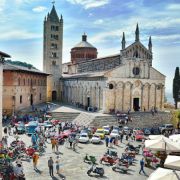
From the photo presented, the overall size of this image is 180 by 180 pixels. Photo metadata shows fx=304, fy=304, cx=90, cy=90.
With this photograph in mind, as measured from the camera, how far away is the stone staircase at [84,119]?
131 feet

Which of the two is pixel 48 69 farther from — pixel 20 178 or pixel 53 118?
pixel 20 178

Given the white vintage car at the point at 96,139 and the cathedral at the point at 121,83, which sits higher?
the cathedral at the point at 121,83

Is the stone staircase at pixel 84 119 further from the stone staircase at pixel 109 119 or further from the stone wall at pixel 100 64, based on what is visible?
the stone wall at pixel 100 64

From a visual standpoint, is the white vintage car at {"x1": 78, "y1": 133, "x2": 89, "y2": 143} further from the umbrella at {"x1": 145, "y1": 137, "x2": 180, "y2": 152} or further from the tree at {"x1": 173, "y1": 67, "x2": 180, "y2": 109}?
the tree at {"x1": 173, "y1": 67, "x2": 180, "y2": 109}

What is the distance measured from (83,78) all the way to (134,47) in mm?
10277

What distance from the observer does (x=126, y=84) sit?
46812 mm

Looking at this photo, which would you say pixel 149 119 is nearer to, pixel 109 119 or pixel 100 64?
pixel 109 119

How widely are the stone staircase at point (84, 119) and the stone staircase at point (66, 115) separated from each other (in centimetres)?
80

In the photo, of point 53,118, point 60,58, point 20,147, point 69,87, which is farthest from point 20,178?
point 60,58

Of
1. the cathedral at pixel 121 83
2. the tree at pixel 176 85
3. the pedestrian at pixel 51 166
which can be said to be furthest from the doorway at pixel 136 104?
the pedestrian at pixel 51 166

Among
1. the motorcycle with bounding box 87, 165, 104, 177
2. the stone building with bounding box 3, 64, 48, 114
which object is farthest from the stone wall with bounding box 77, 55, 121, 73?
the motorcycle with bounding box 87, 165, 104, 177

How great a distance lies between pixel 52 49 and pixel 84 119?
23.9m

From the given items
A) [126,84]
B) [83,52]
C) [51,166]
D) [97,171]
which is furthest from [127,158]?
[83,52]

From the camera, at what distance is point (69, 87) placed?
58344 millimetres
